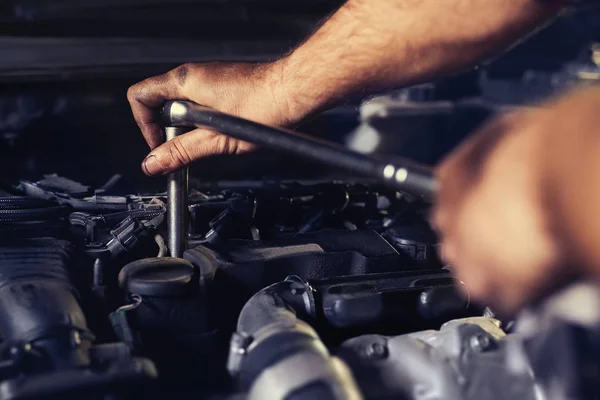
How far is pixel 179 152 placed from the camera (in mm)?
1145

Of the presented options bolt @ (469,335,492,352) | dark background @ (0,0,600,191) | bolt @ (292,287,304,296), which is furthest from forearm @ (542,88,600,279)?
dark background @ (0,0,600,191)

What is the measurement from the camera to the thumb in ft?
3.75

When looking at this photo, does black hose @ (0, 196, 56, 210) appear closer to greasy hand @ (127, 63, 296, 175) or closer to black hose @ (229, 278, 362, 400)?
greasy hand @ (127, 63, 296, 175)

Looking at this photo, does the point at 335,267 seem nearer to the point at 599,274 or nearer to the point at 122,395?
the point at 122,395

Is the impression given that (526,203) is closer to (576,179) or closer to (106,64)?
(576,179)

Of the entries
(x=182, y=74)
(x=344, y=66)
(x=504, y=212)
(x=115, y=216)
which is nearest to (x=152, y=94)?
(x=182, y=74)

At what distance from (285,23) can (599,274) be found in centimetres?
123

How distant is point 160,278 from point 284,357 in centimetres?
25

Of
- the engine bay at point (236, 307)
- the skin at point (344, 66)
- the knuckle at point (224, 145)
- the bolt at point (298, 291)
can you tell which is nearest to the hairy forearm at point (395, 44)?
the skin at point (344, 66)

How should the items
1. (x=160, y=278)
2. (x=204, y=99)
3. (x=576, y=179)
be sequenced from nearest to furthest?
(x=576, y=179) < (x=160, y=278) < (x=204, y=99)

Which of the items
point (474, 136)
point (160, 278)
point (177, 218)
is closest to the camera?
point (474, 136)

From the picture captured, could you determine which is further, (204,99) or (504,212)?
(204,99)

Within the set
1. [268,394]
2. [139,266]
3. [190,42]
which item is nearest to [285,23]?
[190,42]

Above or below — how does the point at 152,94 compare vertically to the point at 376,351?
above
